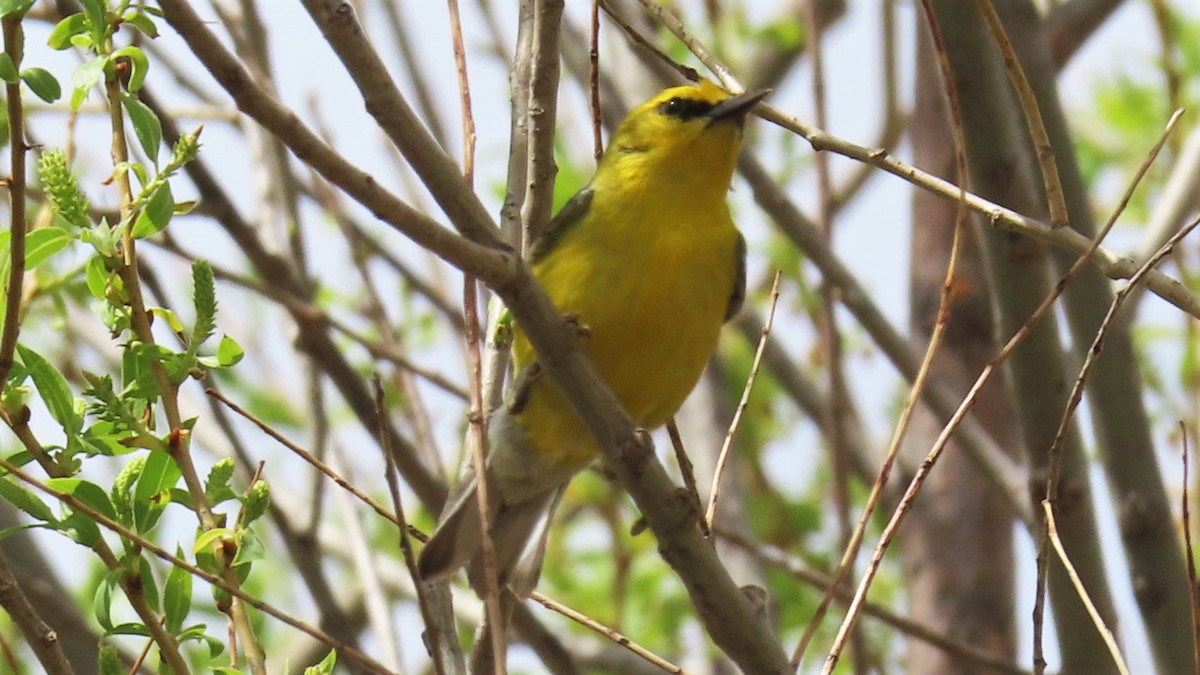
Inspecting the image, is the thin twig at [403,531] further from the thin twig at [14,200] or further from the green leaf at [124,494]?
the thin twig at [14,200]

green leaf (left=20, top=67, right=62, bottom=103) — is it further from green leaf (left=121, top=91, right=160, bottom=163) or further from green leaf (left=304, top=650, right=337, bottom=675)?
green leaf (left=304, top=650, right=337, bottom=675)

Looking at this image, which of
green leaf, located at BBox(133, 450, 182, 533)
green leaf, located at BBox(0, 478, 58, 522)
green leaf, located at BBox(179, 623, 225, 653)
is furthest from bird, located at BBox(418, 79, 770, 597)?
green leaf, located at BBox(0, 478, 58, 522)

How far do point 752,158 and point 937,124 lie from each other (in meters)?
2.19

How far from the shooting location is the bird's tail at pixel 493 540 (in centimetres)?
319

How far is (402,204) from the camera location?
6.38 ft

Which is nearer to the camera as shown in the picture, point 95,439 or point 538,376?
point 95,439

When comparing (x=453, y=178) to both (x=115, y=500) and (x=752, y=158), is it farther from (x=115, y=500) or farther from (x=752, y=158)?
(x=752, y=158)


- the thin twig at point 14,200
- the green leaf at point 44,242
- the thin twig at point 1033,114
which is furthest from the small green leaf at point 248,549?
the thin twig at point 1033,114

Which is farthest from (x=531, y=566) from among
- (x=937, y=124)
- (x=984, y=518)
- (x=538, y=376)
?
(x=937, y=124)

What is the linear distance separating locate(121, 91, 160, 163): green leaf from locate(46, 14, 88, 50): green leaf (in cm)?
13

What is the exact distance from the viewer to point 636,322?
11.4 ft

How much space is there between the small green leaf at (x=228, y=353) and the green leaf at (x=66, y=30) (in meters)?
0.48

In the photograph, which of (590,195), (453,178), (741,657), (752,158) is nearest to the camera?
(453,178)

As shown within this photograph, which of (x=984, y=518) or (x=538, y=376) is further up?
(x=984, y=518)
